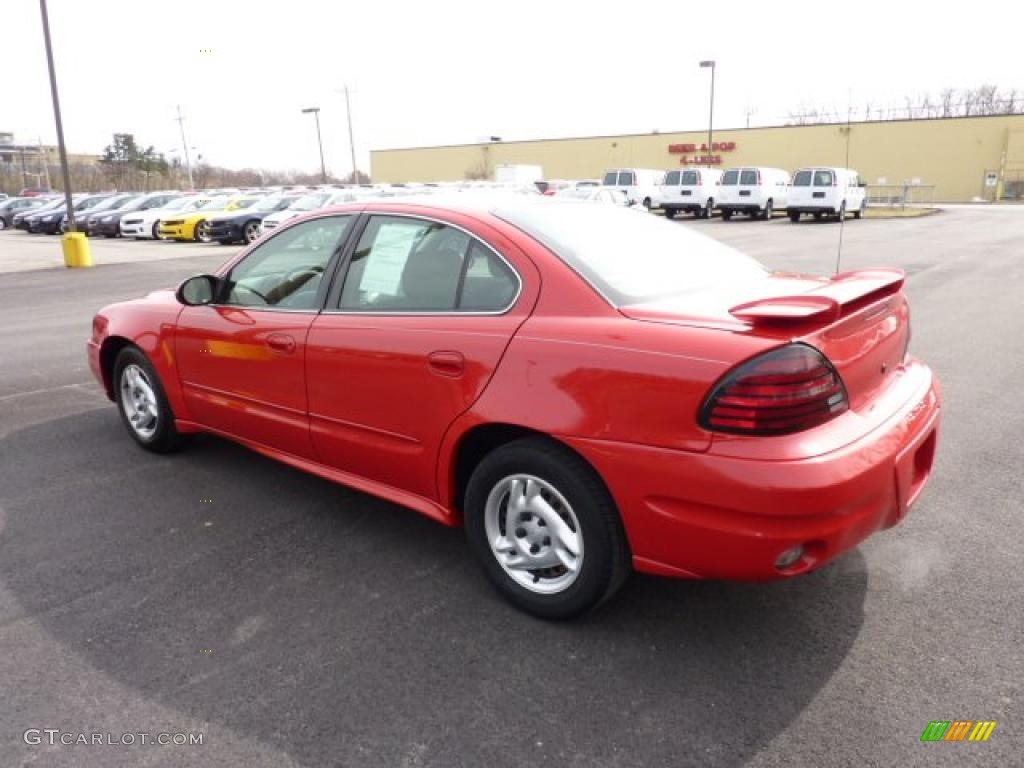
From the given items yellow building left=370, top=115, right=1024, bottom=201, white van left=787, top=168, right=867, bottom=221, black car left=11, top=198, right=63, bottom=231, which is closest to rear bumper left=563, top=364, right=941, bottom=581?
white van left=787, top=168, right=867, bottom=221

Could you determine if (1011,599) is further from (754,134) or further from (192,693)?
(754,134)

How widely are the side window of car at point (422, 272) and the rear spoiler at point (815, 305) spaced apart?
907 millimetres

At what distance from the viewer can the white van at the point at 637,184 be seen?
37188 millimetres

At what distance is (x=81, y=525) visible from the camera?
3918 millimetres

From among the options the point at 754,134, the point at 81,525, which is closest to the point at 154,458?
the point at 81,525

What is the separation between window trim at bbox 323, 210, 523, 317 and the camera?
3.06 meters

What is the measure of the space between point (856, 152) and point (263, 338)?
197 feet

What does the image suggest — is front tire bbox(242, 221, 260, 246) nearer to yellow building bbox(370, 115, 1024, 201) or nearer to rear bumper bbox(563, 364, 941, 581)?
rear bumper bbox(563, 364, 941, 581)

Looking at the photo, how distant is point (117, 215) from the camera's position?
28547mm

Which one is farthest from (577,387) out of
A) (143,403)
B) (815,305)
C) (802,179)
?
(802,179)

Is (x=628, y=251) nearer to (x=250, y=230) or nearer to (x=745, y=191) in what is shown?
(x=250, y=230)

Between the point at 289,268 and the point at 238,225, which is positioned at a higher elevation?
the point at 289,268

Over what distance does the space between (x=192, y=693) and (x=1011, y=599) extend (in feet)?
9.86

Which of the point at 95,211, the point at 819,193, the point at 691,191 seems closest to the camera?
the point at 819,193
